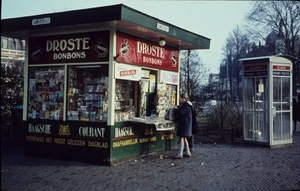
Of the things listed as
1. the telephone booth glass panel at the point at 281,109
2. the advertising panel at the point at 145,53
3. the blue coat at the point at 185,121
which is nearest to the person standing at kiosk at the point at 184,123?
the blue coat at the point at 185,121

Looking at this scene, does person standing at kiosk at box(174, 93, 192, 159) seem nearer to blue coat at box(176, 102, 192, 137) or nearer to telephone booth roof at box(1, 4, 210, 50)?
blue coat at box(176, 102, 192, 137)

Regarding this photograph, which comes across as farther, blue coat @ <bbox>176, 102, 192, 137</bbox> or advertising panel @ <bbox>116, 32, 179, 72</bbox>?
blue coat @ <bbox>176, 102, 192, 137</bbox>

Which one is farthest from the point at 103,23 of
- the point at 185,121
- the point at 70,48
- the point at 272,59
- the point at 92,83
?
the point at 272,59

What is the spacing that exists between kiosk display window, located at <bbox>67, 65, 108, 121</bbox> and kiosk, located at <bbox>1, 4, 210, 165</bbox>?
2 cm

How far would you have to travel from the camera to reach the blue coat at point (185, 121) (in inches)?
359

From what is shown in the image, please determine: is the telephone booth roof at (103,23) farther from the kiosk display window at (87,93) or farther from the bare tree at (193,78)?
the bare tree at (193,78)

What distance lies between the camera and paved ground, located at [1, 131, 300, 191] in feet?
20.7

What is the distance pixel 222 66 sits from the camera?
14.6 metres

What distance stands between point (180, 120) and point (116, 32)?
9.28ft

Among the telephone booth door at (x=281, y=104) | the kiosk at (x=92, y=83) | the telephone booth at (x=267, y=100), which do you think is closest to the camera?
the kiosk at (x=92, y=83)

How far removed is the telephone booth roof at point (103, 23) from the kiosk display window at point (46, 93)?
101 cm

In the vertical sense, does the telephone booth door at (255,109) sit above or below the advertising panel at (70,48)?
below

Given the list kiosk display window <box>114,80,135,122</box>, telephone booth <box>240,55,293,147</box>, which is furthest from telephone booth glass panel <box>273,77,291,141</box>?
kiosk display window <box>114,80,135,122</box>

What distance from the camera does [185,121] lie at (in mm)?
9117
